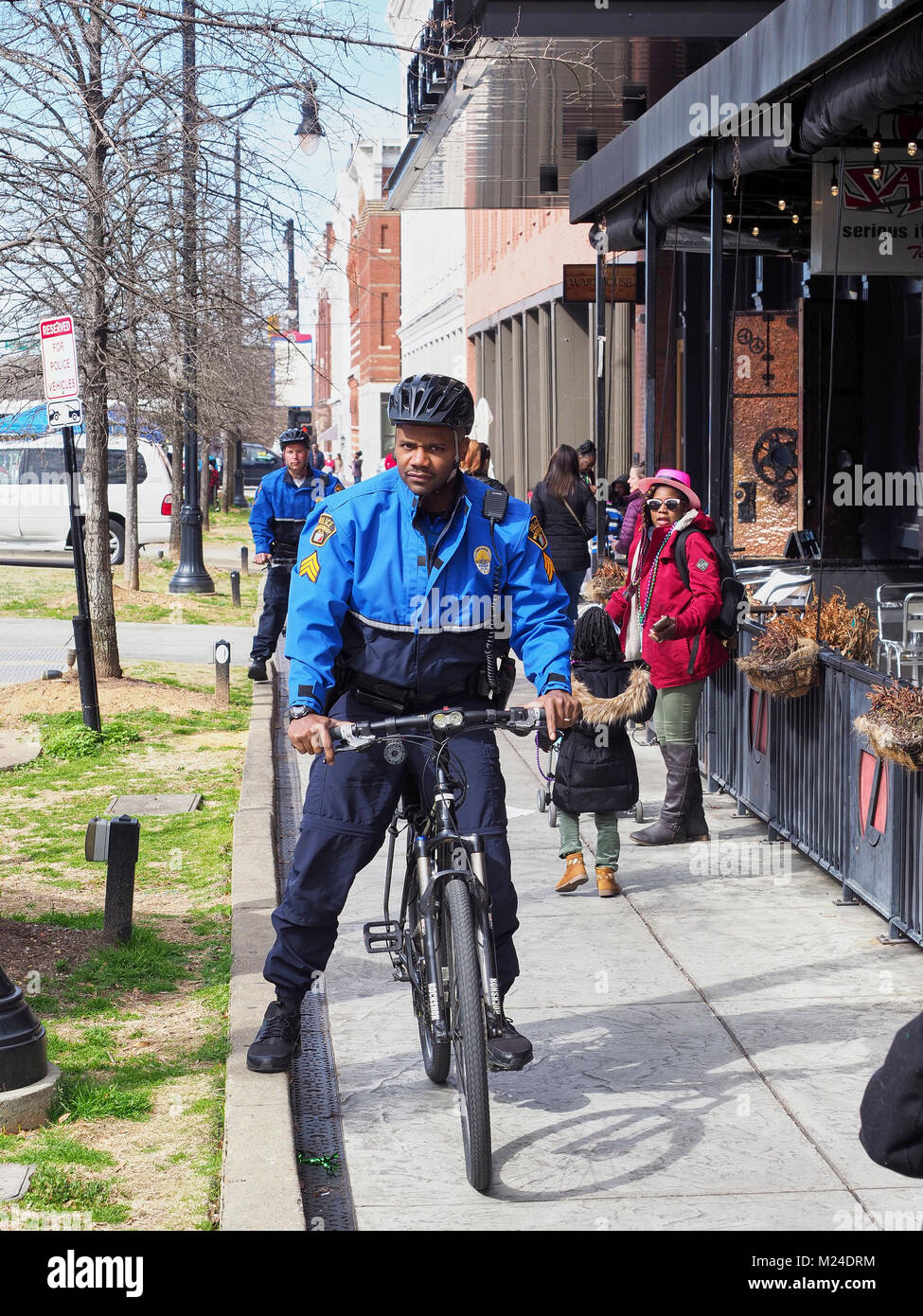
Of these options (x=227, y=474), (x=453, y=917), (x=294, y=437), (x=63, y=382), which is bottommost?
(x=453, y=917)

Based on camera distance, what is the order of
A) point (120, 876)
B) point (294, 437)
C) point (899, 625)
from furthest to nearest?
1. point (294, 437)
2. point (899, 625)
3. point (120, 876)

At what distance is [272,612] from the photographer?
13578 mm

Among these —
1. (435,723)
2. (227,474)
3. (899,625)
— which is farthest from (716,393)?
(227,474)

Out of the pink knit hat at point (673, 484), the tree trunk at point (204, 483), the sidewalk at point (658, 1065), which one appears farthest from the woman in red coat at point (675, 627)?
the tree trunk at point (204, 483)

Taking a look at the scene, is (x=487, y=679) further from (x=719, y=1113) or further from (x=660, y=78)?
(x=660, y=78)

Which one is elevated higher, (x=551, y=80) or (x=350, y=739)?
(x=551, y=80)

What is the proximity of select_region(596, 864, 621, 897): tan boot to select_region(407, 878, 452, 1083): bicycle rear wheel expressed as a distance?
2.38m

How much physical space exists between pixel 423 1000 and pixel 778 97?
5.29 m

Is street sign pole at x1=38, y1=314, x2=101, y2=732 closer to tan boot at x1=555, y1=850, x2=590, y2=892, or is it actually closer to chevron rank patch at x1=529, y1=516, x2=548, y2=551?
tan boot at x1=555, y1=850, x2=590, y2=892

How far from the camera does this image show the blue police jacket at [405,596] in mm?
4840

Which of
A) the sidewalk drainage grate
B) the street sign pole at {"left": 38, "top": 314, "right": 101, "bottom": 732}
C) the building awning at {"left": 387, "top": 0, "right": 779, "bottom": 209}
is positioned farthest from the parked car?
the sidewalk drainage grate

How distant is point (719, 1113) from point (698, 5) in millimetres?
12329

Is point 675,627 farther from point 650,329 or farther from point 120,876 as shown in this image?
point 650,329

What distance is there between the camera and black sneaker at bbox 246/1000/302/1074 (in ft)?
16.9
